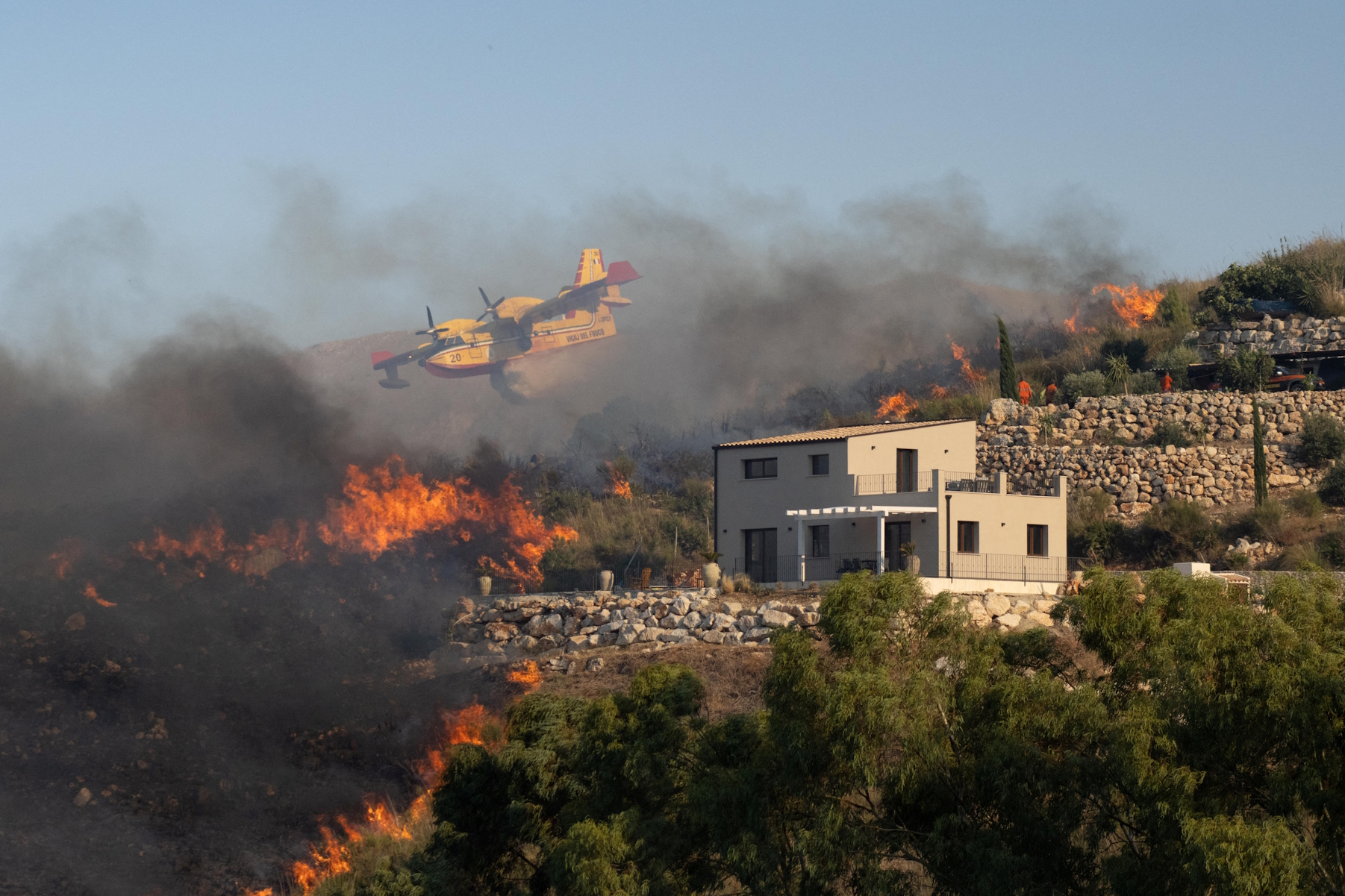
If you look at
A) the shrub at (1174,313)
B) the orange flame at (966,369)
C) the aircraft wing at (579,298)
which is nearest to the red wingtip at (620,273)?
the aircraft wing at (579,298)

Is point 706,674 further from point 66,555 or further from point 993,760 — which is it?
point 66,555

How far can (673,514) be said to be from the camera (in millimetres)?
62781

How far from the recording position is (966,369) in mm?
79750

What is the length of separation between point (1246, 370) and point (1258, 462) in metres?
9.82

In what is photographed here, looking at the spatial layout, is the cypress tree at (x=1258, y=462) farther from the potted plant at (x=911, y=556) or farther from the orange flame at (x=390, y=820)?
the orange flame at (x=390, y=820)

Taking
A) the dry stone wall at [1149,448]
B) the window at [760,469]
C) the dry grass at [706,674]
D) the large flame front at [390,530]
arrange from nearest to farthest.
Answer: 1. the dry grass at [706,674]
2. the large flame front at [390,530]
3. the window at [760,469]
4. the dry stone wall at [1149,448]

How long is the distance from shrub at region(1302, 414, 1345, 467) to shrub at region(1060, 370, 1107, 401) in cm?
986

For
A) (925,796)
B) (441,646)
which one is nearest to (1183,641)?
(925,796)

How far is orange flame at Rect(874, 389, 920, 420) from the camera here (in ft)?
227

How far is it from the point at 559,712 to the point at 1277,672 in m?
13.0

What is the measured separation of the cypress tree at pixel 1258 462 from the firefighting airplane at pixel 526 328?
6141 cm

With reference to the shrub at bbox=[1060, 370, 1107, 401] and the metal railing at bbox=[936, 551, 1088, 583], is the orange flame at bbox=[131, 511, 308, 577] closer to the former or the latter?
the metal railing at bbox=[936, 551, 1088, 583]

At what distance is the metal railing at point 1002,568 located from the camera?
1580 inches

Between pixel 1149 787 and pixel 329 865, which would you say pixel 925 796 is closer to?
pixel 1149 787
